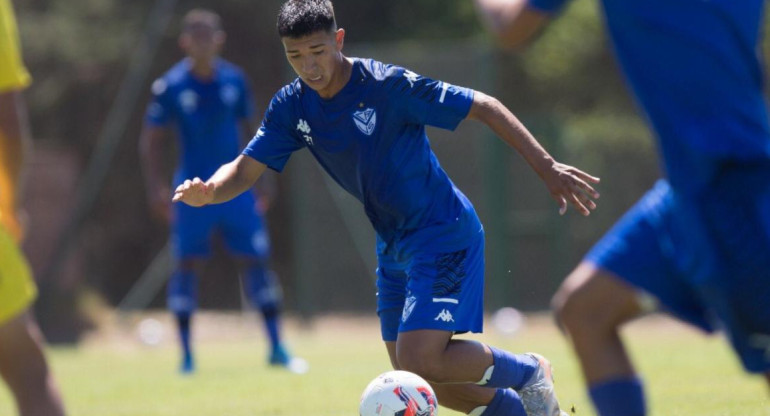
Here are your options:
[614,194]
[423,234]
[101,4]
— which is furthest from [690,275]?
[101,4]

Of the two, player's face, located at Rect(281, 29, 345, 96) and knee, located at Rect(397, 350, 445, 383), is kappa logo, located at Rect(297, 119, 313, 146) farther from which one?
knee, located at Rect(397, 350, 445, 383)

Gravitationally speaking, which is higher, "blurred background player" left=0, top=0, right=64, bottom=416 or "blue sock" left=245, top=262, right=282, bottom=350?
"blurred background player" left=0, top=0, right=64, bottom=416

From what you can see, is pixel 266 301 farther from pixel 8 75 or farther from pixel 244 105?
pixel 8 75

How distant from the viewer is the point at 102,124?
1927 centimetres

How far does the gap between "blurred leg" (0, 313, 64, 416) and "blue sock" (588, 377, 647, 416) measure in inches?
67.7

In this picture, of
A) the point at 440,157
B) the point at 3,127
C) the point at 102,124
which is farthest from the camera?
the point at 102,124

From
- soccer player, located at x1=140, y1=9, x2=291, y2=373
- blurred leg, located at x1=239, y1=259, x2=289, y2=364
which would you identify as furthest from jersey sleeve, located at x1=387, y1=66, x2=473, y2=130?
soccer player, located at x1=140, y1=9, x2=291, y2=373

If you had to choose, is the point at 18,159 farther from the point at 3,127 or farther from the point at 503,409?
the point at 503,409

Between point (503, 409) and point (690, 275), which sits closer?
point (690, 275)

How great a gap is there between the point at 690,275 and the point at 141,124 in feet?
49.3

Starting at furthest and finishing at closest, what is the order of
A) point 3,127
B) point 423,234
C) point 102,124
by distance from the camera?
point 102,124, point 423,234, point 3,127

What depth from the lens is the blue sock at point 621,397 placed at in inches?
154

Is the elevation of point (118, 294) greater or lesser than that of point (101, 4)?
lesser

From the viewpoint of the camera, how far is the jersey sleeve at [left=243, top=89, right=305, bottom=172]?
5613mm
